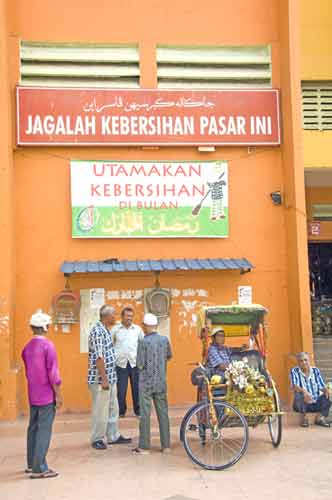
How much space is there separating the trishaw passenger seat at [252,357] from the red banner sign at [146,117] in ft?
13.0

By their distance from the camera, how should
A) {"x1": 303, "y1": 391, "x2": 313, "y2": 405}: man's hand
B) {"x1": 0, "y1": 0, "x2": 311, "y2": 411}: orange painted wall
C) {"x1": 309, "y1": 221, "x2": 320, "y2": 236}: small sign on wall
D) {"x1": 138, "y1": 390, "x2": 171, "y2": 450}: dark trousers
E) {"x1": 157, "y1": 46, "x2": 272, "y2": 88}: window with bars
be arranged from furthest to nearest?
{"x1": 309, "y1": 221, "x2": 320, "y2": 236}: small sign on wall
{"x1": 157, "y1": 46, "x2": 272, "y2": 88}: window with bars
{"x1": 0, "y1": 0, "x2": 311, "y2": 411}: orange painted wall
{"x1": 303, "y1": 391, "x2": 313, "y2": 405}: man's hand
{"x1": 138, "y1": 390, "x2": 171, "y2": 450}: dark trousers

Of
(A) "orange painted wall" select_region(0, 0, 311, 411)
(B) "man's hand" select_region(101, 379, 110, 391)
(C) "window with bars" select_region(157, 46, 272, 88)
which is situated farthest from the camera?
(C) "window with bars" select_region(157, 46, 272, 88)

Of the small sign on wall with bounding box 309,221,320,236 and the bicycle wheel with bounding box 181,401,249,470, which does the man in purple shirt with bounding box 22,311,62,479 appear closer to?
the bicycle wheel with bounding box 181,401,249,470

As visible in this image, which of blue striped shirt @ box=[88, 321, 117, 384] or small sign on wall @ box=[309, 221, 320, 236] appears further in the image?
small sign on wall @ box=[309, 221, 320, 236]

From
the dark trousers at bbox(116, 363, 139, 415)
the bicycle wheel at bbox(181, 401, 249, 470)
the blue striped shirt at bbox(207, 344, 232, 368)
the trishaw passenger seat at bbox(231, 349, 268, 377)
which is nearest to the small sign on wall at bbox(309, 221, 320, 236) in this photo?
the dark trousers at bbox(116, 363, 139, 415)

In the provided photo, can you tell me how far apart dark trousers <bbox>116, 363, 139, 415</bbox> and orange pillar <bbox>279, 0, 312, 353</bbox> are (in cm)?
275

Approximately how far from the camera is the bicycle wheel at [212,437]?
271 inches

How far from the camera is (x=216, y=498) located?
232 inches

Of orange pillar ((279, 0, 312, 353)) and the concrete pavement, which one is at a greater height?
orange pillar ((279, 0, 312, 353))

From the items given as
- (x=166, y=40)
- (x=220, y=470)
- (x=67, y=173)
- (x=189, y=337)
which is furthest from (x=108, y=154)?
(x=220, y=470)

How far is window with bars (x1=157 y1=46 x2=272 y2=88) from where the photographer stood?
1076 cm

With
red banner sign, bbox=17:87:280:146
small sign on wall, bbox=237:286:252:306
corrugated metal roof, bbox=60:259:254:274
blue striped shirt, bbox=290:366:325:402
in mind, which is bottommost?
blue striped shirt, bbox=290:366:325:402

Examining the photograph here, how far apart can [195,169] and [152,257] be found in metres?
1.68

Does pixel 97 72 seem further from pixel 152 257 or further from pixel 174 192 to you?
pixel 152 257
